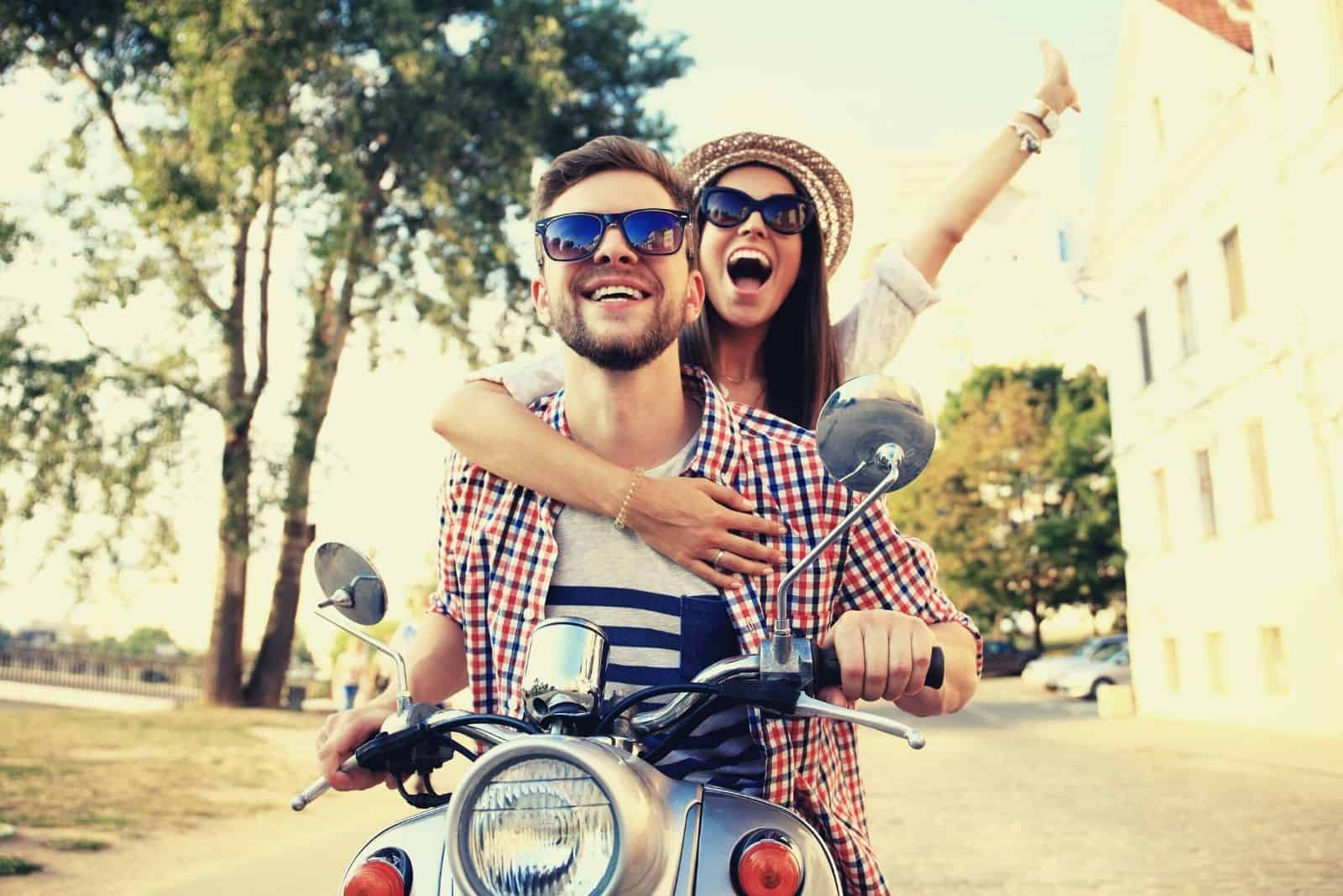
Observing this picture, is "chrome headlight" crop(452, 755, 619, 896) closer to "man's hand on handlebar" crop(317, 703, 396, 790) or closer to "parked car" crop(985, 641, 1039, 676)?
"man's hand on handlebar" crop(317, 703, 396, 790)

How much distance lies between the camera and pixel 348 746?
Answer: 5.85 ft

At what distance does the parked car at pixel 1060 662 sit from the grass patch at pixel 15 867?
25.3 m

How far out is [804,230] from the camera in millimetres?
3023

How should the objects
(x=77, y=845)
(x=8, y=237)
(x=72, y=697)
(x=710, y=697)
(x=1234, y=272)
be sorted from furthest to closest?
(x=72, y=697) < (x=1234, y=272) < (x=8, y=237) < (x=77, y=845) < (x=710, y=697)

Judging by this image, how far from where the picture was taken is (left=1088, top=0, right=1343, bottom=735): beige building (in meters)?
15.6

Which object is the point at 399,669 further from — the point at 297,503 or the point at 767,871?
the point at 297,503

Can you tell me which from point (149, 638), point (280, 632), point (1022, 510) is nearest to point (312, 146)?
point (280, 632)

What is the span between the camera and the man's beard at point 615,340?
1962 millimetres

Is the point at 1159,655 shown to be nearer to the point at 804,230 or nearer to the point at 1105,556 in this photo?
the point at 1105,556

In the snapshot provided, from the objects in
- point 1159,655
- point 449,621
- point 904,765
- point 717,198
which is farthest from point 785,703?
point 1159,655

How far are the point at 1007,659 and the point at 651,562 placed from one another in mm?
40035

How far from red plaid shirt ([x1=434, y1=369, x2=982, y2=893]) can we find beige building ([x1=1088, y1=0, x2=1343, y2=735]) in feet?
50.0

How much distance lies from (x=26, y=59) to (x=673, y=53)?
8.64m

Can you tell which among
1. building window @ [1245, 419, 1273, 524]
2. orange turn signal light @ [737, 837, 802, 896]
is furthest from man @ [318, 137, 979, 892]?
building window @ [1245, 419, 1273, 524]
